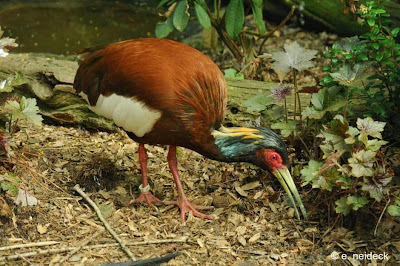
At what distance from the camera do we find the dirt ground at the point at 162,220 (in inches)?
152

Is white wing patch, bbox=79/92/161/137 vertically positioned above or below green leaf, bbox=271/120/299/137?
above

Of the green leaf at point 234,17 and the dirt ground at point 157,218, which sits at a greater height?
the green leaf at point 234,17

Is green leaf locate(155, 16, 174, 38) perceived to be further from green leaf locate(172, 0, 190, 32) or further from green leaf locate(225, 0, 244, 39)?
green leaf locate(225, 0, 244, 39)

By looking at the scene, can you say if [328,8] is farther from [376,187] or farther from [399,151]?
[376,187]

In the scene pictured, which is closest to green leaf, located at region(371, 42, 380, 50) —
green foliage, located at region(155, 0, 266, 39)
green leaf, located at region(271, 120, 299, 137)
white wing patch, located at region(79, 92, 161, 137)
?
green leaf, located at region(271, 120, 299, 137)

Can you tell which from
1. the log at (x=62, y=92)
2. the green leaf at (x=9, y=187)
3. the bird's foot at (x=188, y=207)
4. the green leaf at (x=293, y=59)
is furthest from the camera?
the log at (x=62, y=92)

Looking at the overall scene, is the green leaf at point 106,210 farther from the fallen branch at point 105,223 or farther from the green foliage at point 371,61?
the green foliage at point 371,61

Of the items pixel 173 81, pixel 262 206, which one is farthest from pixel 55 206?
pixel 262 206

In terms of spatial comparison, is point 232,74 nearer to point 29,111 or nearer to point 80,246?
point 29,111

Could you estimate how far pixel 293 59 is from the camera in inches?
168

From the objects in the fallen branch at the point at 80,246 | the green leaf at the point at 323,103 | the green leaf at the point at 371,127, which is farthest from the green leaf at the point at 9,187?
the green leaf at the point at 371,127

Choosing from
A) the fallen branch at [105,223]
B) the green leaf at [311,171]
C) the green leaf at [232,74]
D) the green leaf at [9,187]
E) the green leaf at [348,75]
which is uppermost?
the green leaf at [348,75]

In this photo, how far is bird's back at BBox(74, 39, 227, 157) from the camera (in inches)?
159

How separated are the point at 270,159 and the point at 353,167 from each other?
0.57 meters
